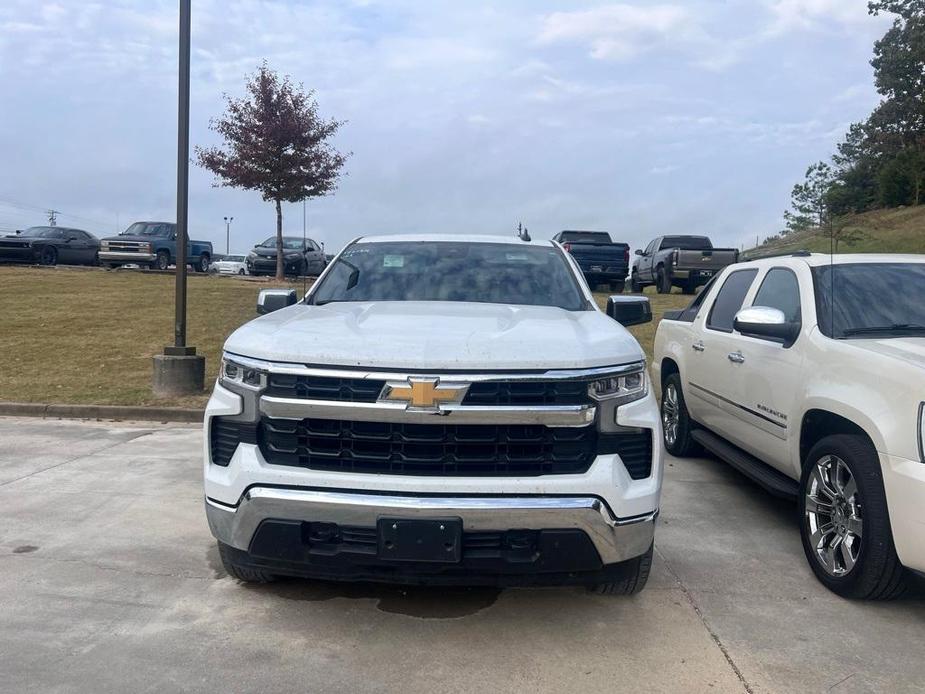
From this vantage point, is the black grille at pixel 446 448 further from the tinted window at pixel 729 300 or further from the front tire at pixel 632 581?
the tinted window at pixel 729 300

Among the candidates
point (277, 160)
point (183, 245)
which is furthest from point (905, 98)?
point (183, 245)

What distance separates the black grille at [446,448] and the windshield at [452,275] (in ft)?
4.90

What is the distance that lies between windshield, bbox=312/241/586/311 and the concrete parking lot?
1.64 metres

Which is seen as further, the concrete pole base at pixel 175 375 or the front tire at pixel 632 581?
the concrete pole base at pixel 175 375

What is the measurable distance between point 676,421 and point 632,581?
3639 mm

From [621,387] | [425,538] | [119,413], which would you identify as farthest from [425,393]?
[119,413]

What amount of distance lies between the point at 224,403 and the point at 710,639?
235 centimetres

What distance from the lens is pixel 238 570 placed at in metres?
3.84

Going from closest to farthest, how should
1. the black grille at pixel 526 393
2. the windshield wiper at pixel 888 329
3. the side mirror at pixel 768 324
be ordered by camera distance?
the black grille at pixel 526 393, the windshield wiper at pixel 888 329, the side mirror at pixel 768 324

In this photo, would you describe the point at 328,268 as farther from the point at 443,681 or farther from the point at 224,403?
the point at 443,681

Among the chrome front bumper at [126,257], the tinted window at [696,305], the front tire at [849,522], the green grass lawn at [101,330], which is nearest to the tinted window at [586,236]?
the green grass lawn at [101,330]

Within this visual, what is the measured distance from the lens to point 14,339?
12.3 metres

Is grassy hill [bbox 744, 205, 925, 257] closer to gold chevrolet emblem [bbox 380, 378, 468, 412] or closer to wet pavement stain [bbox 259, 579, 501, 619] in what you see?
wet pavement stain [bbox 259, 579, 501, 619]

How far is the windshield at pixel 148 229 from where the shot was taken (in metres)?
24.8
